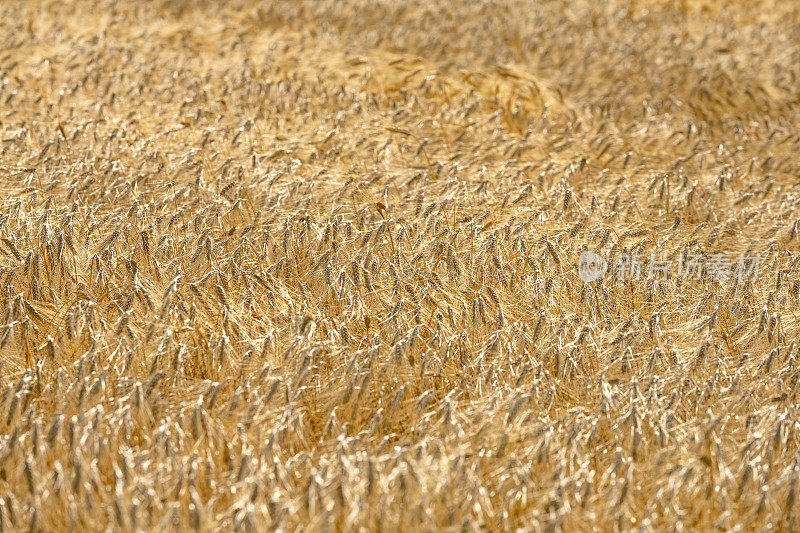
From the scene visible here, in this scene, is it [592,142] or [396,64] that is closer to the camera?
[592,142]

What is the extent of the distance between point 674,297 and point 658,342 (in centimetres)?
Answer: 53

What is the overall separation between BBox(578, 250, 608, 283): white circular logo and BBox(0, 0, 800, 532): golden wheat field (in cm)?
2

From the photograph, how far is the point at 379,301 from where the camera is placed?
3.38 m

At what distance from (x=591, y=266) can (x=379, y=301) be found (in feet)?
3.41

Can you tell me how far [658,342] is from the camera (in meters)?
3.18

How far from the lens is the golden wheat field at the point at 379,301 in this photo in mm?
2416

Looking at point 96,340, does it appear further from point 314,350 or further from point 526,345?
point 526,345

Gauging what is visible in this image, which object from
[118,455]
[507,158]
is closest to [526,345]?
[118,455]

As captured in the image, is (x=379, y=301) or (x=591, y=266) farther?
(x=591, y=266)

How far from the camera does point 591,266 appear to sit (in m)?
3.76

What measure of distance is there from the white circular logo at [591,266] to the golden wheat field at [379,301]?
0.06 feet

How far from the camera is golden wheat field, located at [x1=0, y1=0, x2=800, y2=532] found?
242 cm

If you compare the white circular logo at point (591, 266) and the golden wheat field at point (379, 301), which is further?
the white circular logo at point (591, 266)

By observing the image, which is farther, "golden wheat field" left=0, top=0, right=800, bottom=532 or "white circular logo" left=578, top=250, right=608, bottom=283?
"white circular logo" left=578, top=250, right=608, bottom=283
